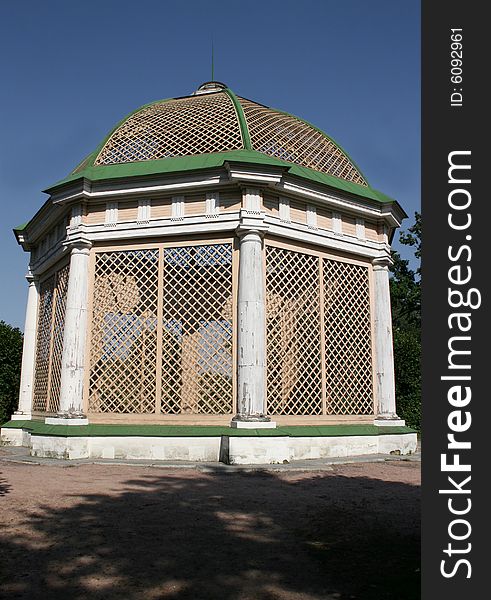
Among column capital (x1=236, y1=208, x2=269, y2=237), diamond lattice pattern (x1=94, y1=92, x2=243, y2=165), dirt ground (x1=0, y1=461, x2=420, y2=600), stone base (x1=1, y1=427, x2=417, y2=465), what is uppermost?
diamond lattice pattern (x1=94, y1=92, x2=243, y2=165)

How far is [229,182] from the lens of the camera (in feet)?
33.8

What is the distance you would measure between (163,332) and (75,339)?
1.78 meters

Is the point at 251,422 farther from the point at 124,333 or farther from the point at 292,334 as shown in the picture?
the point at 124,333

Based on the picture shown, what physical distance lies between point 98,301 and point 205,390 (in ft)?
9.76

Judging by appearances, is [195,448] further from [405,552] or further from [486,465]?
[486,465]

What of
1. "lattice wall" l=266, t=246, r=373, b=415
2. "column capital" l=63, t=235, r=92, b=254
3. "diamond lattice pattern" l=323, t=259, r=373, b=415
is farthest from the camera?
"diamond lattice pattern" l=323, t=259, r=373, b=415

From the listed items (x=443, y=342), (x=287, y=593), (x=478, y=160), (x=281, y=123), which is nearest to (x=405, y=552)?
(x=287, y=593)

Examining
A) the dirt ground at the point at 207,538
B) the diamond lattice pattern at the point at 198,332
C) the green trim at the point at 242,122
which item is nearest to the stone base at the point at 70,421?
the diamond lattice pattern at the point at 198,332

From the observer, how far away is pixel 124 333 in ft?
35.0

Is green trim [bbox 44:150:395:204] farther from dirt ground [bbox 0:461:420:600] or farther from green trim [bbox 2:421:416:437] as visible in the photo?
dirt ground [bbox 0:461:420:600]

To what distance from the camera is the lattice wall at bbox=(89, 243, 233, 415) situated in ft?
33.2

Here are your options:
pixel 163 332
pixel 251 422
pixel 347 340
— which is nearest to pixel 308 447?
pixel 251 422

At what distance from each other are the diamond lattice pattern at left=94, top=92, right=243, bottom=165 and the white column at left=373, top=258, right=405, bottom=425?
4392 millimetres

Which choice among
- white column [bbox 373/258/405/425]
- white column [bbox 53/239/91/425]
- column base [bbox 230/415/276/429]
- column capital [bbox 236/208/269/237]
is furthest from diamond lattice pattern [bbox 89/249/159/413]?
white column [bbox 373/258/405/425]
